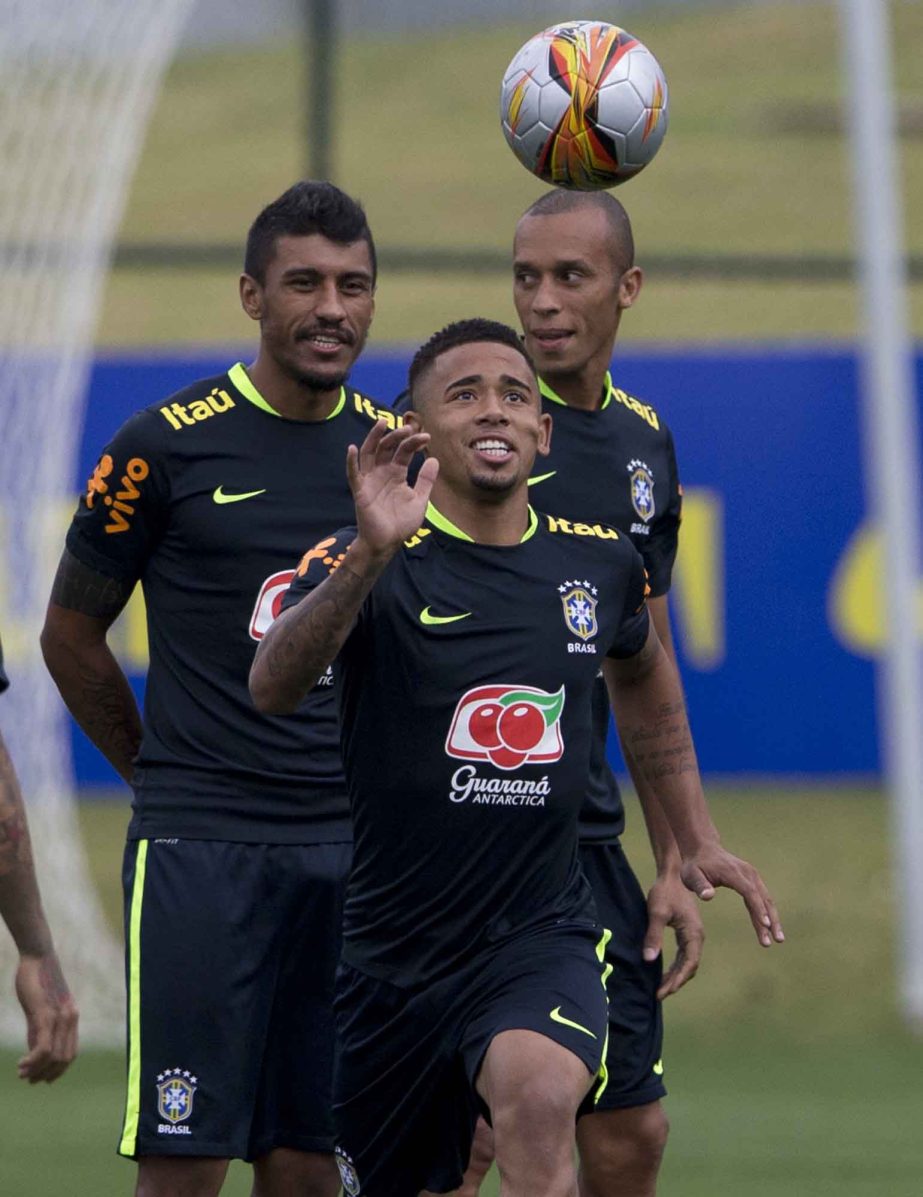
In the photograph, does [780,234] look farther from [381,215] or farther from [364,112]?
[364,112]

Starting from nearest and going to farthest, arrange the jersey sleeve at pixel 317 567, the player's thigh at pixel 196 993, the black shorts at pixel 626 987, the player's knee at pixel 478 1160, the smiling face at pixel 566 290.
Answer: the jersey sleeve at pixel 317 567 < the player's thigh at pixel 196 993 < the black shorts at pixel 626 987 < the smiling face at pixel 566 290 < the player's knee at pixel 478 1160

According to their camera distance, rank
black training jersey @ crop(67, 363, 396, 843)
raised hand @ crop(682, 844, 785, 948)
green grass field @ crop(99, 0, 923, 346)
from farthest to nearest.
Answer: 1. green grass field @ crop(99, 0, 923, 346)
2. black training jersey @ crop(67, 363, 396, 843)
3. raised hand @ crop(682, 844, 785, 948)

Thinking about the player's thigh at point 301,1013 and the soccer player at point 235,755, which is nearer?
the soccer player at point 235,755

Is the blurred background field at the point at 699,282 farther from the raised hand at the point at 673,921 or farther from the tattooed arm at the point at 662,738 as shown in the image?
the tattooed arm at the point at 662,738

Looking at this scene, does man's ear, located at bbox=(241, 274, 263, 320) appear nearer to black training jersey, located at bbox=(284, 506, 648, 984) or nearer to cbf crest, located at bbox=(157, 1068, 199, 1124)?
black training jersey, located at bbox=(284, 506, 648, 984)

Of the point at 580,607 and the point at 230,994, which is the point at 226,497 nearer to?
the point at 580,607

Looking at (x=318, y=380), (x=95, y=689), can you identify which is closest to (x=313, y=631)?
(x=318, y=380)

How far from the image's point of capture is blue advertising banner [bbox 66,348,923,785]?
11438 mm

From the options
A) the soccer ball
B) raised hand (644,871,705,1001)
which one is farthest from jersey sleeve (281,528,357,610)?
the soccer ball

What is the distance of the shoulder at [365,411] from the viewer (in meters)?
5.73

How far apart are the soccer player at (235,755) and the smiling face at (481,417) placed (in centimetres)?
61

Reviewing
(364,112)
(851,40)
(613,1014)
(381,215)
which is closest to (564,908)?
(613,1014)

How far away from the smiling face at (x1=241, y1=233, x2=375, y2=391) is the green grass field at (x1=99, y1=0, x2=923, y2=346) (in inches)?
487

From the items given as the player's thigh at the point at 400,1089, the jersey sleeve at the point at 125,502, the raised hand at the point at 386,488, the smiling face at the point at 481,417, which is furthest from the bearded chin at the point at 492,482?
the player's thigh at the point at 400,1089
